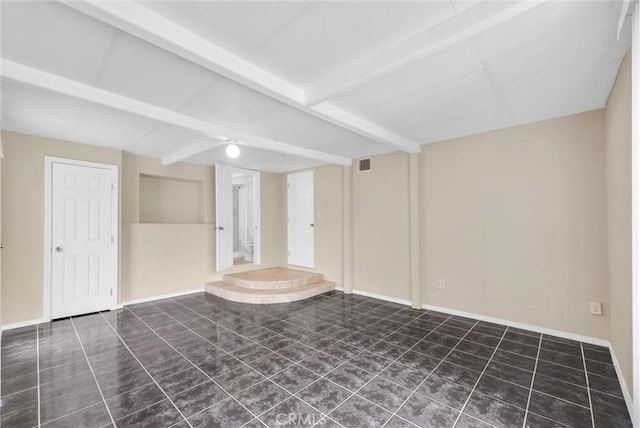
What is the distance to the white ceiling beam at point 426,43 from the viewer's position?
1.57 meters

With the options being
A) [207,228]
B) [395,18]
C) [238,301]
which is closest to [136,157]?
[207,228]

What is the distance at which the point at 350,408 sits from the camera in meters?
1.97

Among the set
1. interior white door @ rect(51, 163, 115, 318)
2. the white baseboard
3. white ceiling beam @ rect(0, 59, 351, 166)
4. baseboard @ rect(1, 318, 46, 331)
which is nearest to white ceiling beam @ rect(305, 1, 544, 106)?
white ceiling beam @ rect(0, 59, 351, 166)

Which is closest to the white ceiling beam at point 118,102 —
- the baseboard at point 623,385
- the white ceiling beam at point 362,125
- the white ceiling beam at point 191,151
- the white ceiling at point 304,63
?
the white ceiling at point 304,63

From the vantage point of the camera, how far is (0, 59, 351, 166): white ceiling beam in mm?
2091

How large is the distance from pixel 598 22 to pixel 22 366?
5104mm

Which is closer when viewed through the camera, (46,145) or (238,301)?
(46,145)

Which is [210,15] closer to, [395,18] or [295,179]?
[395,18]

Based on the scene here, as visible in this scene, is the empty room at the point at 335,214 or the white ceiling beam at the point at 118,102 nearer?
the empty room at the point at 335,214

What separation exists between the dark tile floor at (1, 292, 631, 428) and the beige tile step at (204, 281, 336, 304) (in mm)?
851

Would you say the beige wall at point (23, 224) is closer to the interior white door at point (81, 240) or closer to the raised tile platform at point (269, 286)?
the interior white door at point (81, 240)

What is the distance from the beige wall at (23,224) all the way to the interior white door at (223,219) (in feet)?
7.67

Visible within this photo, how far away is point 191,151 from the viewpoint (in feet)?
13.9

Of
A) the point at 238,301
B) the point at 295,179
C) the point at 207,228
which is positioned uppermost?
the point at 295,179
